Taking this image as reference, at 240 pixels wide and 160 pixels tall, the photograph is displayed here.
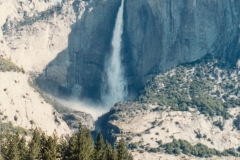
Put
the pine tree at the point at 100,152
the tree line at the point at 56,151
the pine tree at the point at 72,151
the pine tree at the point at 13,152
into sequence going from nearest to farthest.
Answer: the tree line at the point at 56,151, the pine tree at the point at 72,151, the pine tree at the point at 13,152, the pine tree at the point at 100,152

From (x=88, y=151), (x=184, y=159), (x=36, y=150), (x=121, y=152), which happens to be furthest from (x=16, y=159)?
Result: (x=184, y=159)

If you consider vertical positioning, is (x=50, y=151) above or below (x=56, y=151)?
below

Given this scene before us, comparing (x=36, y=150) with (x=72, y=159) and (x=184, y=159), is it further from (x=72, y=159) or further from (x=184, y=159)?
(x=184, y=159)

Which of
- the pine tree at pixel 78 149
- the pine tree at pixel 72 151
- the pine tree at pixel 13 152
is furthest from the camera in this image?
the pine tree at pixel 13 152

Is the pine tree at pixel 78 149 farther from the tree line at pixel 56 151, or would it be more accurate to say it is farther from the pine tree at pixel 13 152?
the pine tree at pixel 13 152

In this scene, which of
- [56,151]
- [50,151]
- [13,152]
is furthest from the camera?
[13,152]

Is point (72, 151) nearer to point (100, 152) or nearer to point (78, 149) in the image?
point (78, 149)

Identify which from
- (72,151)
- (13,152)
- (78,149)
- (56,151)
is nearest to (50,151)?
(56,151)

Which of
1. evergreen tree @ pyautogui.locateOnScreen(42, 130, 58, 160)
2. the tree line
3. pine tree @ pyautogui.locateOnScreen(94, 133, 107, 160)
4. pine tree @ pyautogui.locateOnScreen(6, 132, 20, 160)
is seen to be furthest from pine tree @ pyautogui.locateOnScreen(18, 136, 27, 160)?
pine tree @ pyautogui.locateOnScreen(94, 133, 107, 160)

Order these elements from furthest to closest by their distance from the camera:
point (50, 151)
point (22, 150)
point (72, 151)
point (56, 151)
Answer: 1. point (22, 150)
2. point (72, 151)
3. point (56, 151)
4. point (50, 151)

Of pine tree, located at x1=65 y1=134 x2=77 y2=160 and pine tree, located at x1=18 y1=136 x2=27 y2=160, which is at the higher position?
pine tree, located at x1=18 y1=136 x2=27 y2=160

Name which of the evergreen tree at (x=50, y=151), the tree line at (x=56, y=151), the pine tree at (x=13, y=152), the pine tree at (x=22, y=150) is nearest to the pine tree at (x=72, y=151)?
the tree line at (x=56, y=151)

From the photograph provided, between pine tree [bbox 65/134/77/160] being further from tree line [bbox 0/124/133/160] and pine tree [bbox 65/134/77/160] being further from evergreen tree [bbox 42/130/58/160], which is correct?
evergreen tree [bbox 42/130/58/160]
